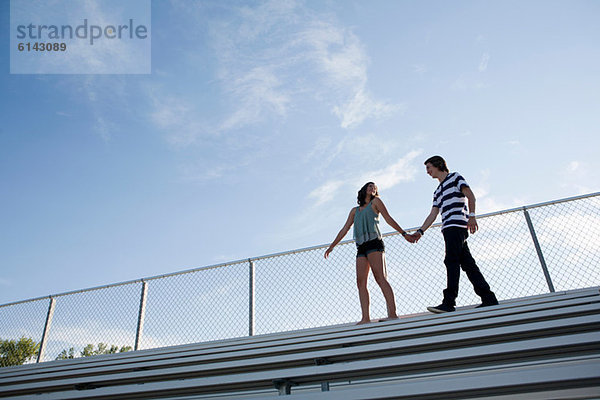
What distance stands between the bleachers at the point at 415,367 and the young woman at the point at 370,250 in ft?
2.97

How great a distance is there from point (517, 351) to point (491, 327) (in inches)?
21.5

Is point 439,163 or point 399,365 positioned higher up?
point 439,163

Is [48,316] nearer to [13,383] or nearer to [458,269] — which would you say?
[13,383]

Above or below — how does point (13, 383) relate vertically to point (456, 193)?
below

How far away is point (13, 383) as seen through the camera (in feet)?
9.04

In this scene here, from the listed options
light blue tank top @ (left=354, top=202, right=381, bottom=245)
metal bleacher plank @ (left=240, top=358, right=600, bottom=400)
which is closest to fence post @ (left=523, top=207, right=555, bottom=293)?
light blue tank top @ (left=354, top=202, right=381, bottom=245)

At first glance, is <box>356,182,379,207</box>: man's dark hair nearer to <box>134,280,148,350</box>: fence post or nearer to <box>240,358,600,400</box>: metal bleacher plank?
<box>240,358,600,400</box>: metal bleacher plank

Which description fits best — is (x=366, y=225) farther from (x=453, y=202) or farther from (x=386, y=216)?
(x=453, y=202)

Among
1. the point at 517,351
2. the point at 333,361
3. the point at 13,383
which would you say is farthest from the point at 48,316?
the point at 517,351

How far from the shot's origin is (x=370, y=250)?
148 inches

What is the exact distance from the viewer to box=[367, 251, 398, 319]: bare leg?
11.8ft

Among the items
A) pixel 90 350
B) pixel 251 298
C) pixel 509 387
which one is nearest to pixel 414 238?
pixel 251 298

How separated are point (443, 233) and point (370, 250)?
26.9 inches

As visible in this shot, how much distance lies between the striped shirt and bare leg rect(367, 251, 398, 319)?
0.65 metres
